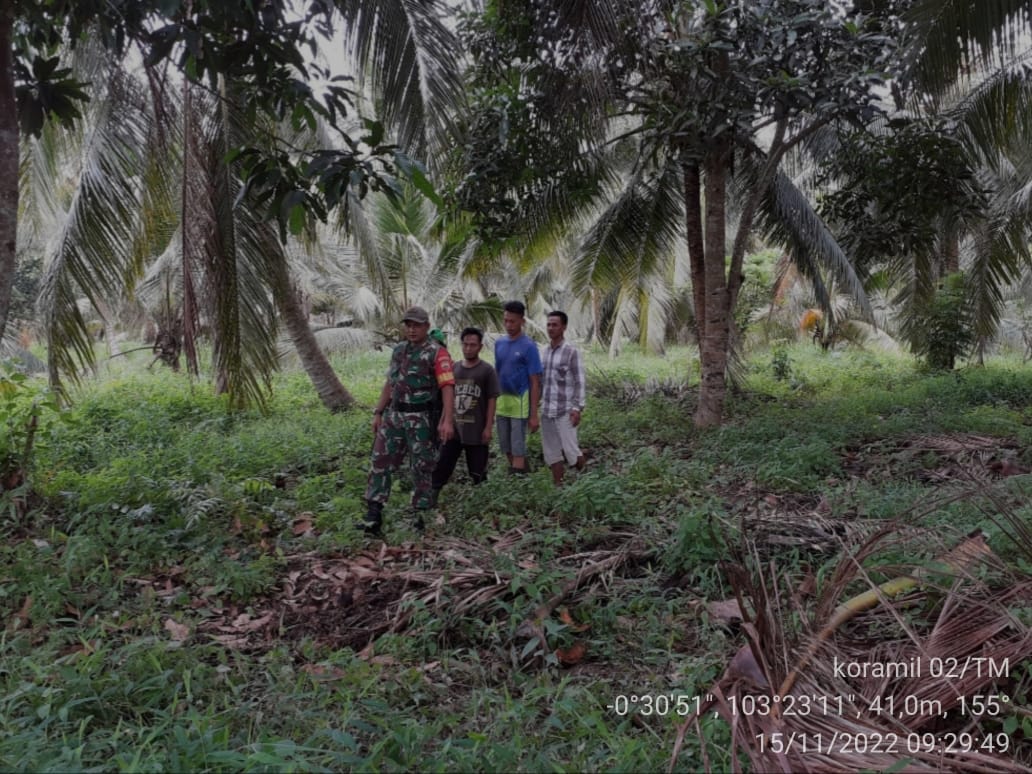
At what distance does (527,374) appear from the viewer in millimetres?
6309

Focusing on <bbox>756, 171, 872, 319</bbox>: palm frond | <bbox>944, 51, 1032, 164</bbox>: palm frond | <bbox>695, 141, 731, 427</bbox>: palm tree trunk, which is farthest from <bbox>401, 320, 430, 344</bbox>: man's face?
<bbox>944, 51, 1032, 164</bbox>: palm frond

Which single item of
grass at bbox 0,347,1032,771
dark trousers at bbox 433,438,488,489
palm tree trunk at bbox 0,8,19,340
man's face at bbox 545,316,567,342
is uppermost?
palm tree trunk at bbox 0,8,19,340

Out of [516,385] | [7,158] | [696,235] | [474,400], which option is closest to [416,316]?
[474,400]

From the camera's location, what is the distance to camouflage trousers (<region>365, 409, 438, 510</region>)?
5246mm

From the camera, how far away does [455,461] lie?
6059mm

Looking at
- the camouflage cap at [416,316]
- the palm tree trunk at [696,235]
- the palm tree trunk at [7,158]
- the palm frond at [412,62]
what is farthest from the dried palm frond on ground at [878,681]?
the palm tree trunk at [696,235]

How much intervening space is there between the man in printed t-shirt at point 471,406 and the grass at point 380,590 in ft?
0.99

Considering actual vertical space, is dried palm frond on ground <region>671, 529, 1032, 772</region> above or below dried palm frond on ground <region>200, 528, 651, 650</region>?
above

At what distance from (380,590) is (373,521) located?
1.05m

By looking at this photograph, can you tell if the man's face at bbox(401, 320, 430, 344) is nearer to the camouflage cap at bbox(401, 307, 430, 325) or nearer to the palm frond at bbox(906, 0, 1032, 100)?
the camouflage cap at bbox(401, 307, 430, 325)

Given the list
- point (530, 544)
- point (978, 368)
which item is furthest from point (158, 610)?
point (978, 368)

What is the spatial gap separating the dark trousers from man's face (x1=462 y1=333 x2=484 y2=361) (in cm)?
64

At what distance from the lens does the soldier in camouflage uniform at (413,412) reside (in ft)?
17.2

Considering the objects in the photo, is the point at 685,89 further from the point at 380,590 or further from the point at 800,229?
the point at 380,590
